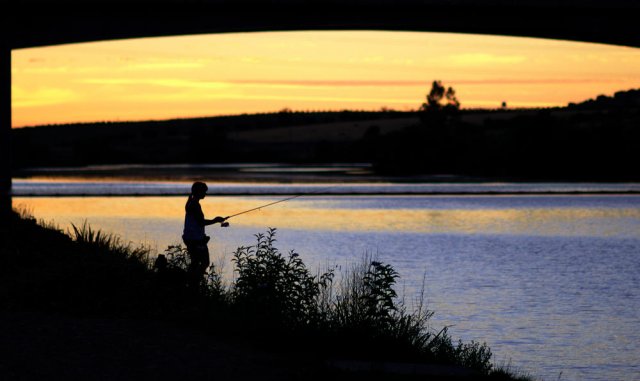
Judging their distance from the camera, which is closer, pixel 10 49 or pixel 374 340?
pixel 374 340

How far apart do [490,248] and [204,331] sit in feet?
78.2

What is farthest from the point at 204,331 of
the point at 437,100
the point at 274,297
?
the point at 437,100

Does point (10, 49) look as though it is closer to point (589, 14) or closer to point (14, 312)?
point (589, 14)

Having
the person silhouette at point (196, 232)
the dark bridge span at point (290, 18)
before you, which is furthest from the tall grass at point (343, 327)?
the dark bridge span at point (290, 18)

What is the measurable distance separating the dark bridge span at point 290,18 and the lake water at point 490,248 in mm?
7069

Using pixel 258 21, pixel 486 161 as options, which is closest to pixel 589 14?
pixel 258 21

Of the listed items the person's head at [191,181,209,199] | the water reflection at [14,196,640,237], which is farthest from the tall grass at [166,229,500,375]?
the water reflection at [14,196,640,237]

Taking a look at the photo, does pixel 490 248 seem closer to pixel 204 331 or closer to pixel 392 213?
pixel 392 213

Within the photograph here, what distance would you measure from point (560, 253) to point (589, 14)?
1020 centimetres

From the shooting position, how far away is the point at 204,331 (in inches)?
543

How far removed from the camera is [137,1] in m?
40.6

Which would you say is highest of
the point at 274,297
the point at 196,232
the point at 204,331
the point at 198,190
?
the point at 198,190

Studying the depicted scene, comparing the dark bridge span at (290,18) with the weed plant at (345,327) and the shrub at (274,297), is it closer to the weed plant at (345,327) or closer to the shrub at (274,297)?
the shrub at (274,297)

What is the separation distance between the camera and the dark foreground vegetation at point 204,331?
1170 cm
